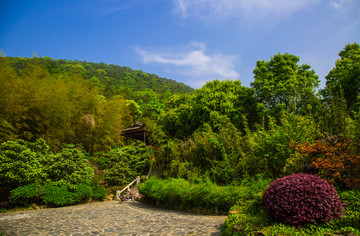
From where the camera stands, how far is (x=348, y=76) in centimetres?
1309

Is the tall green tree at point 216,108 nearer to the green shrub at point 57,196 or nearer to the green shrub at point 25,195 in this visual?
the green shrub at point 57,196

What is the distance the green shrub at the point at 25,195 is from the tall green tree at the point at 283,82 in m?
14.3

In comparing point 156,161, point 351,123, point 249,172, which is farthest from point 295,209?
point 156,161

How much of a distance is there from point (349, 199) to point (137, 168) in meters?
13.9

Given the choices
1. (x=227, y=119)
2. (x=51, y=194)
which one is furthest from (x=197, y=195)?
(x=51, y=194)

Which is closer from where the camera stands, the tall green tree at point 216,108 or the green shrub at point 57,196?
the green shrub at point 57,196

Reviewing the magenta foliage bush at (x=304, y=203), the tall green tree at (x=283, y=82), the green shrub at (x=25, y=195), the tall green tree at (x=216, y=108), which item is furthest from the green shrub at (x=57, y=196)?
the tall green tree at (x=283, y=82)

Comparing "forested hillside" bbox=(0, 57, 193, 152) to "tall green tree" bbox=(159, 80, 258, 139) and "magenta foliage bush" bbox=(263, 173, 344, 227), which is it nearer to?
"tall green tree" bbox=(159, 80, 258, 139)

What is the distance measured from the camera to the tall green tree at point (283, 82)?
1466cm

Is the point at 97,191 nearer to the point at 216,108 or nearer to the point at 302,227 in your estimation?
the point at 216,108

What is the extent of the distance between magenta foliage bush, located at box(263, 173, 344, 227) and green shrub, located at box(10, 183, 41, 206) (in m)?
11.4

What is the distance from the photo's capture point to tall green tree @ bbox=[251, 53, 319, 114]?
48.1 feet

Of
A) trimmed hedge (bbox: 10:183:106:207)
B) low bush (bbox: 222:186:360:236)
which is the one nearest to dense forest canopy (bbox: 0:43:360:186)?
low bush (bbox: 222:186:360:236)

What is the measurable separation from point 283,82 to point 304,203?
42.7 ft
